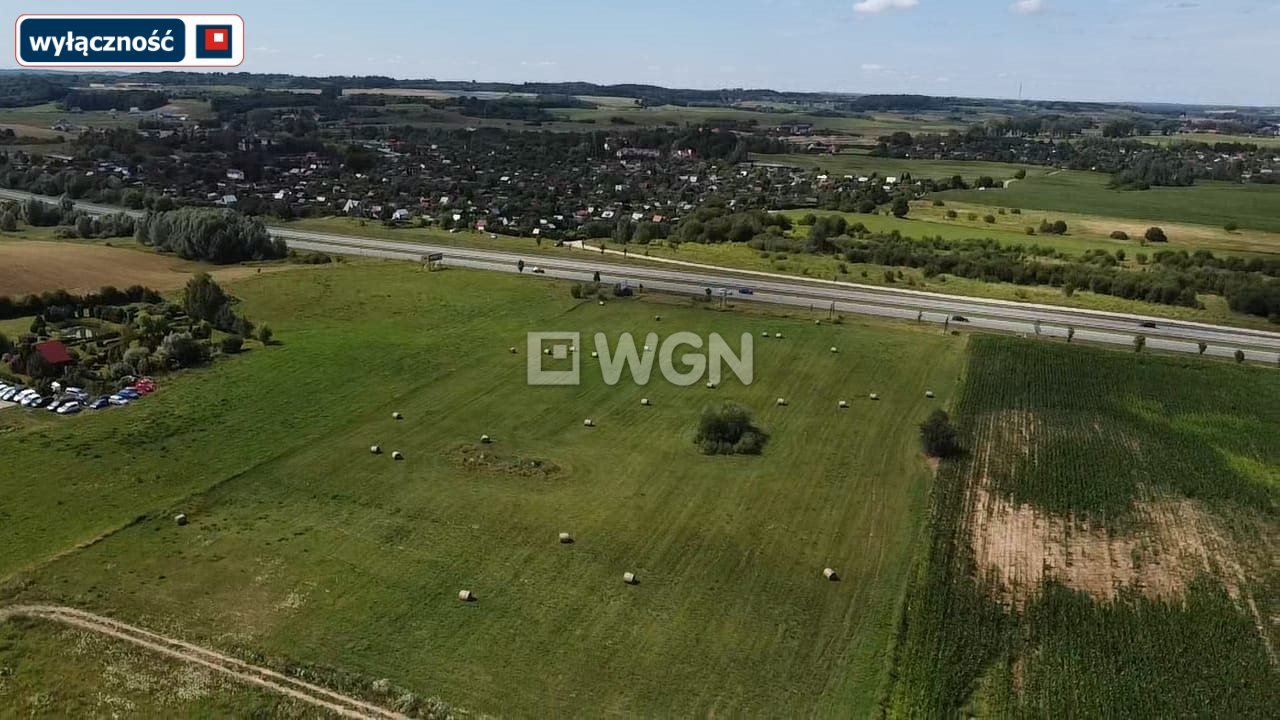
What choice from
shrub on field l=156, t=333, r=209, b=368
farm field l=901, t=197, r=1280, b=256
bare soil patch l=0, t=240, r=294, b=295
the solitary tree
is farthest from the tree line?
the solitary tree

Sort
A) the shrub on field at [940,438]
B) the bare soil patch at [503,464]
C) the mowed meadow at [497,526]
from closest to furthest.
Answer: the mowed meadow at [497,526]
the bare soil patch at [503,464]
the shrub on field at [940,438]

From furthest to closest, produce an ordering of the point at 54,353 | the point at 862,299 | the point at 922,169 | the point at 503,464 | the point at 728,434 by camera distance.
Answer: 1. the point at 922,169
2. the point at 862,299
3. the point at 54,353
4. the point at 728,434
5. the point at 503,464

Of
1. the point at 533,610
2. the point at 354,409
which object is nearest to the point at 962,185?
the point at 354,409

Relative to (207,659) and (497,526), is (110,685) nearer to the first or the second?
(207,659)

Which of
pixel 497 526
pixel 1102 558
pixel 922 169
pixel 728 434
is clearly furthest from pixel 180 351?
pixel 922 169

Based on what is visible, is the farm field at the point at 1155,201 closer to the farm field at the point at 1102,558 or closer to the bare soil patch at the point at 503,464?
the farm field at the point at 1102,558

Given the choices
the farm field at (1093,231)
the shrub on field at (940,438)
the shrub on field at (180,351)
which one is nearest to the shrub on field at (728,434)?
the shrub on field at (940,438)
